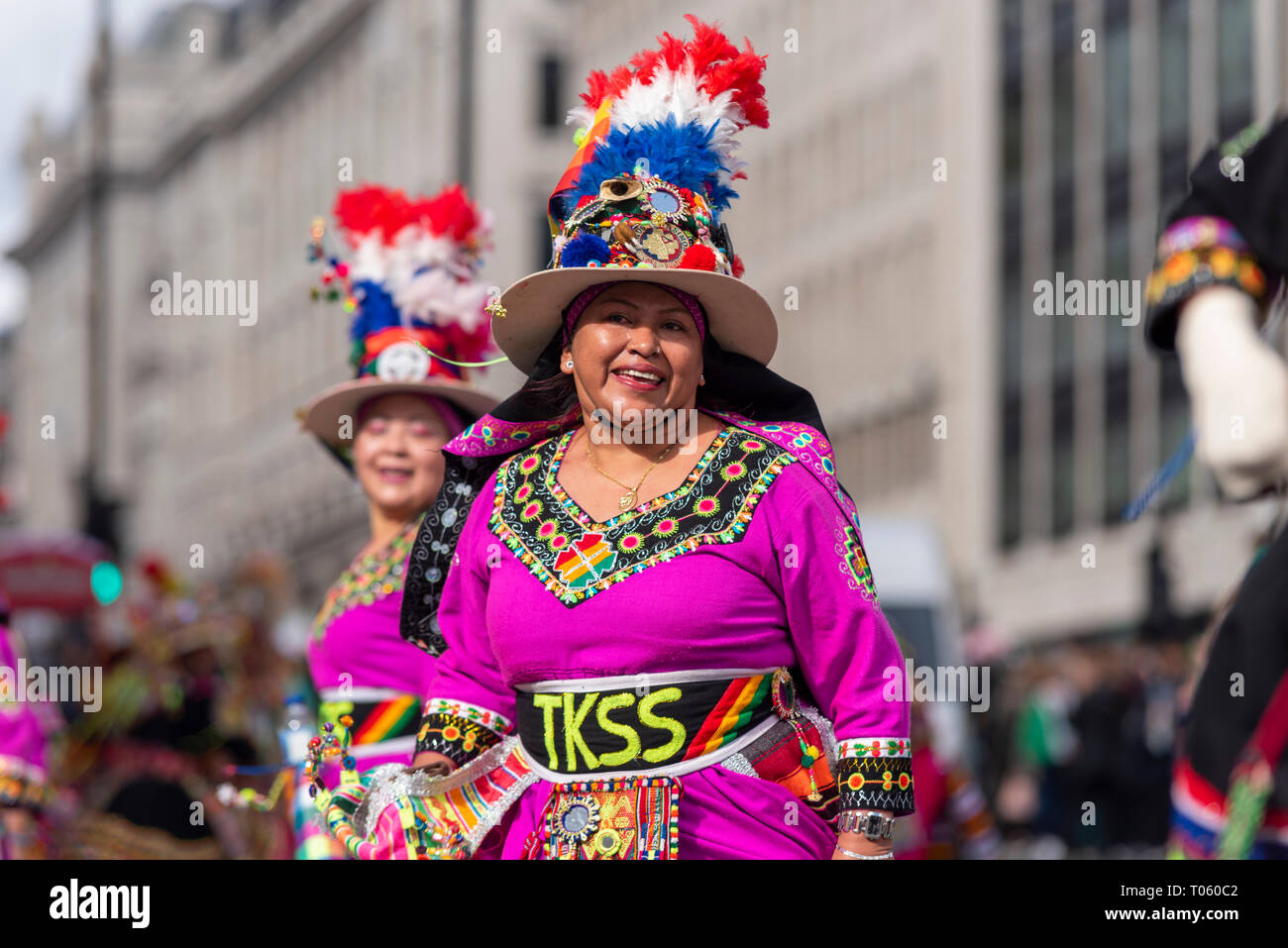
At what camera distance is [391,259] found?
750 cm

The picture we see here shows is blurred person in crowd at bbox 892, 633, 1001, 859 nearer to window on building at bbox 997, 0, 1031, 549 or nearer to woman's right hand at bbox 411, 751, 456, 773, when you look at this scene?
woman's right hand at bbox 411, 751, 456, 773

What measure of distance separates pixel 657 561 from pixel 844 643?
0.40 metres

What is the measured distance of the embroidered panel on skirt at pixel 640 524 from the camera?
479cm

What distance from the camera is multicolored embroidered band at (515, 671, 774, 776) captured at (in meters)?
4.73

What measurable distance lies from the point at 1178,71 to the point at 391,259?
123ft

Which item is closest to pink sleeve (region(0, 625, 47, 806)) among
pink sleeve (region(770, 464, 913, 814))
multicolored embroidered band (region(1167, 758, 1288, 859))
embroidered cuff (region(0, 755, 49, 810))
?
embroidered cuff (region(0, 755, 49, 810))

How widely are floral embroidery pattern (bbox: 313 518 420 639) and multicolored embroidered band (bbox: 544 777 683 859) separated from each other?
2.43 metres

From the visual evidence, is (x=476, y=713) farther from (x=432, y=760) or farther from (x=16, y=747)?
→ (x=16, y=747)

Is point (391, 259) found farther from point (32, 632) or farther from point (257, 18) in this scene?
point (257, 18)

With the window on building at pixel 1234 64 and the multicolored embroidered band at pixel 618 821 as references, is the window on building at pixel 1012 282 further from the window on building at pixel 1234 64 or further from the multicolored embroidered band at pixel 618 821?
the multicolored embroidered band at pixel 618 821

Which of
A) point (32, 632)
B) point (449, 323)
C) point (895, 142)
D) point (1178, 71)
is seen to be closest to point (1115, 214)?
point (1178, 71)

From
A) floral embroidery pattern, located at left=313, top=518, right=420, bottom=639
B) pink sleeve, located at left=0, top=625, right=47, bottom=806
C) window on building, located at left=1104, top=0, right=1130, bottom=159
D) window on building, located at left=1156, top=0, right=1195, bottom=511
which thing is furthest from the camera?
window on building, located at left=1104, top=0, right=1130, bottom=159

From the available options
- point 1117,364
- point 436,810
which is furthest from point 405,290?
point 1117,364

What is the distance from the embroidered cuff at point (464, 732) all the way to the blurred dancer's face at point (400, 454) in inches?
89.0
